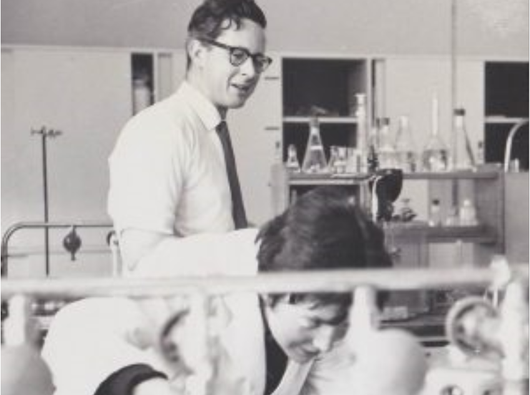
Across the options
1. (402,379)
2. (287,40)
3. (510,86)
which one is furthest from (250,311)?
(510,86)

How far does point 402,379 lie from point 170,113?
37.5 inches

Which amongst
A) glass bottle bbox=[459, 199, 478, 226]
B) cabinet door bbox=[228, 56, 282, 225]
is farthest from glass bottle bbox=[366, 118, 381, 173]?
cabinet door bbox=[228, 56, 282, 225]

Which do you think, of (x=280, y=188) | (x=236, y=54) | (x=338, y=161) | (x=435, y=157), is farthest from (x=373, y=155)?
(x=236, y=54)

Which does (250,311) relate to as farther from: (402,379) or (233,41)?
(233,41)

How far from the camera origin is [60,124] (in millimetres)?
4289

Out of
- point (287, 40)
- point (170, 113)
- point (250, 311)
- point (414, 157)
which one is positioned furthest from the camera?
point (287, 40)

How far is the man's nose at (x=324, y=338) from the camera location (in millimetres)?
864

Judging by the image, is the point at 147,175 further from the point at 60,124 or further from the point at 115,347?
Answer: the point at 60,124

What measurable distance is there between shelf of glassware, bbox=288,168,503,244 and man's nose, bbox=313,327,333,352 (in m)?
1.65

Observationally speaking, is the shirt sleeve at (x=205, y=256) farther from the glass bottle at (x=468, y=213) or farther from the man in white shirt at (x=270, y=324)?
the glass bottle at (x=468, y=213)

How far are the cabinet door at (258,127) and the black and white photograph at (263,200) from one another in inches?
0.4

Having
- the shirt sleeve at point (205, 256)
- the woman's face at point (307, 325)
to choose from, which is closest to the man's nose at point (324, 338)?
the woman's face at point (307, 325)

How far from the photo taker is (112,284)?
0.68 metres

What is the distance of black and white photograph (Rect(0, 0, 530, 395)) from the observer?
0.70 m
